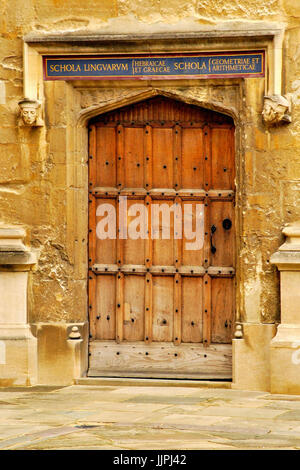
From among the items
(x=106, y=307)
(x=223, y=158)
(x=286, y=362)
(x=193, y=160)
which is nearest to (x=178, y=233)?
(x=193, y=160)

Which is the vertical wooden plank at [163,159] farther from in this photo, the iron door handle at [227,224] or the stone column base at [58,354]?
the stone column base at [58,354]

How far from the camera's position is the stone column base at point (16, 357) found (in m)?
8.76

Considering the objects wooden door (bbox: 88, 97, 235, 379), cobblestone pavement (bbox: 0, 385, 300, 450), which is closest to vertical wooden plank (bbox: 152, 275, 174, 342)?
wooden door (bbox: 88, 97, 235, 379)

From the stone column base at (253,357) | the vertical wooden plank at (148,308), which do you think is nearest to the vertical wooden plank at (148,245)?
the vertical wooden plank at (148,308)

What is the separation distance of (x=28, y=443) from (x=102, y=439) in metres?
0.49

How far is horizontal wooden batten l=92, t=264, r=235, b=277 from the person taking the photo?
895 centimetres

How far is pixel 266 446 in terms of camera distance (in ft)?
19.8

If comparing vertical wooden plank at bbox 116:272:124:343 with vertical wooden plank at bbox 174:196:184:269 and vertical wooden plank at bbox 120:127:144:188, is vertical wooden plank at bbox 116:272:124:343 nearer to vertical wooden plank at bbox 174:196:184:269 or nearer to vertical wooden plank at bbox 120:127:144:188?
vertical wooden plank at bbox 174:196:184:269

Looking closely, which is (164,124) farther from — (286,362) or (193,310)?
(286,362)

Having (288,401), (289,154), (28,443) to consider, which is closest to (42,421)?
(28,443)

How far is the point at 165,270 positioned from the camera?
29.7 ft

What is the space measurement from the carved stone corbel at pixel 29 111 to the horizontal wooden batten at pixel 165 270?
4.97 feet
